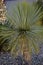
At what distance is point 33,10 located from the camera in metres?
2.52

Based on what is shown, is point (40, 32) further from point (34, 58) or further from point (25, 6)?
point (34, 58)

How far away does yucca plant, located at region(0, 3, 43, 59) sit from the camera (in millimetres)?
2449

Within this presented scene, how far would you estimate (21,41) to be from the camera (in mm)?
2484

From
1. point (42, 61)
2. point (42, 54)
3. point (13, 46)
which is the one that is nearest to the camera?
point (13, 46)

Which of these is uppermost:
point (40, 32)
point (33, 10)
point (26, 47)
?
point (33, 10)

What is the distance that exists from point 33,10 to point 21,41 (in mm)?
448

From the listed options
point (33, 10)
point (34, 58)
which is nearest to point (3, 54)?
point (34, 58)

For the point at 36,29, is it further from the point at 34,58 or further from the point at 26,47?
the point at 34,58

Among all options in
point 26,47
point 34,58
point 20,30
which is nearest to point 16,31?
point 20,30

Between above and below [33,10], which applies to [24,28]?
below

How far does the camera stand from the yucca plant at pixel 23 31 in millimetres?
2449

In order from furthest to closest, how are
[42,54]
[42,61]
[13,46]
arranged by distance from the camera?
[42,54] → [42,61] → [13,46]

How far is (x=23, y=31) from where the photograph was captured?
8.15ft

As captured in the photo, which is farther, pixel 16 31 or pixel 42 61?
pixel 42 61
